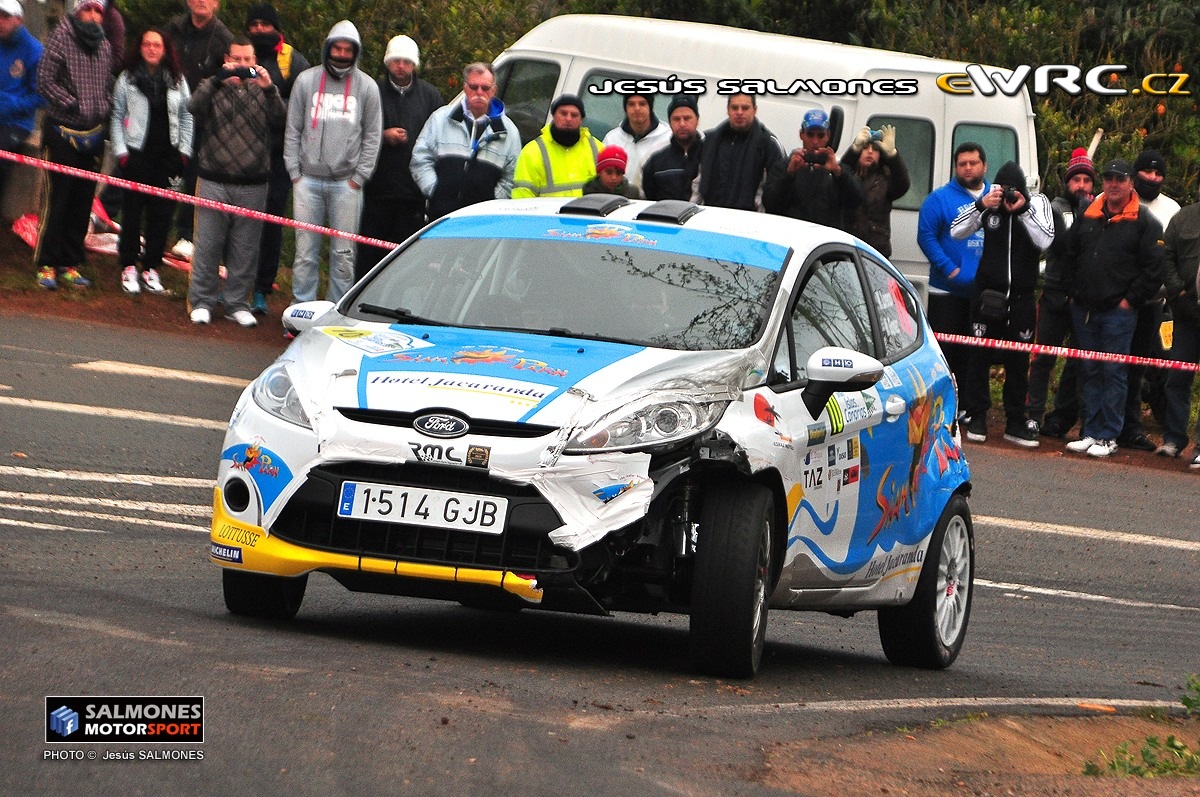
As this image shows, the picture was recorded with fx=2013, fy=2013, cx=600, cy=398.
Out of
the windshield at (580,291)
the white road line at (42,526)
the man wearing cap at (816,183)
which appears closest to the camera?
the windshield at (580,291)

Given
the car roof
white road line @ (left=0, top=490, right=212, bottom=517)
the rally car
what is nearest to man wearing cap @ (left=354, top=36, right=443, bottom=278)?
white road line @ (left=0, top=490, right=212, bottom=517)

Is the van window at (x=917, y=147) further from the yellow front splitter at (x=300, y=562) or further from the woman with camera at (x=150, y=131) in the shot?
the yellow front splitter at (x=300, y=562)

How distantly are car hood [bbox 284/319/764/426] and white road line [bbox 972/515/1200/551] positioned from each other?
5.98 m

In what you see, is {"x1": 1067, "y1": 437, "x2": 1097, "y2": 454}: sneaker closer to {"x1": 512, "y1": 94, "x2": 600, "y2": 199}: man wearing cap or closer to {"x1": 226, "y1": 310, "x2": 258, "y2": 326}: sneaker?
{"x1": 512, "y1": 94, "x2": 600, "y2": 199}: man wearing cap

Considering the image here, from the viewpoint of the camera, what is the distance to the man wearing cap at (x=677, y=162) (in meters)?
16.7

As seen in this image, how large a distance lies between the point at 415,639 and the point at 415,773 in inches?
102

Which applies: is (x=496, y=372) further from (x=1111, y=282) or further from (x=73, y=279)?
(x=73, y=279)

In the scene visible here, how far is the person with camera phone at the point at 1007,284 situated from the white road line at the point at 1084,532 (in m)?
3.48

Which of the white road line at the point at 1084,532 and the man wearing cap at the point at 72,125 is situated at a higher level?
the man wearing cap at the point at 72,125

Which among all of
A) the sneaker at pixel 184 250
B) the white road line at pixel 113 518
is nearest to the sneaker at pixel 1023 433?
the sneaker at pixel 184 250

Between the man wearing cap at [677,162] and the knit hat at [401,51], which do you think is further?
the knit hat at [401,51]

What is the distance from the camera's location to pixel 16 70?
671 inches

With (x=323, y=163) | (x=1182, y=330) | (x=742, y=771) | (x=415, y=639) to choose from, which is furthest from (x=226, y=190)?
(x=742, y=771)

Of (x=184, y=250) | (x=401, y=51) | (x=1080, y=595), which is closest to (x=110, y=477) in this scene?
(x=1080, y=595)
